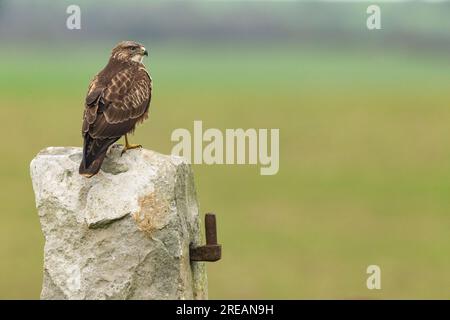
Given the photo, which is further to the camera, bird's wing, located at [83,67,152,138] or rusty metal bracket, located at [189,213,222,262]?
bird's wing, located at [83,67,152,138]

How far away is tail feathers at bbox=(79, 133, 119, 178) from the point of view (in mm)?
10859

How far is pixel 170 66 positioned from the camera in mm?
70688

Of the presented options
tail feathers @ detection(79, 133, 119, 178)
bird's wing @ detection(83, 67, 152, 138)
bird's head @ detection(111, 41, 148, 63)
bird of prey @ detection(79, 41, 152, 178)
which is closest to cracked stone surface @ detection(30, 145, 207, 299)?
tail feathers @ detection(79, 133, 119, 178)

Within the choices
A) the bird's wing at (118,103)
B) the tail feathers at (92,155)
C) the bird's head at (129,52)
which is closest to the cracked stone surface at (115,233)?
the tail feathers at (92,155)

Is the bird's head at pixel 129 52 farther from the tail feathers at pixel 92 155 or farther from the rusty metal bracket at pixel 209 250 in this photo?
the rusty metal bracket at pixel 209 250

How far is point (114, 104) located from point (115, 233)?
1.59 metres

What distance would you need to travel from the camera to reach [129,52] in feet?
42.2

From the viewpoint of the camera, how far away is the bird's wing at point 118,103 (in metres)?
11.6

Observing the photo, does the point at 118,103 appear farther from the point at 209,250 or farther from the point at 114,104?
the point at 209,250

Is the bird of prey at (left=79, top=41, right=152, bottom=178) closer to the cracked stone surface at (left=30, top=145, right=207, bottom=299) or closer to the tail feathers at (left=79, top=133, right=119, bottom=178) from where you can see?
the tail feathers at (left=79, top=133, right=119, bottom=178)

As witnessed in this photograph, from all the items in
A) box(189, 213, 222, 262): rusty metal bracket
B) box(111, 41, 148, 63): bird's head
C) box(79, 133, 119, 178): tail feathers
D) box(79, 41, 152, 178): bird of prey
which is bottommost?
box(189, 213, 222, 262): rusty metal bracket

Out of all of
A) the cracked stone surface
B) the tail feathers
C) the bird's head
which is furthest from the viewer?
the bird's head

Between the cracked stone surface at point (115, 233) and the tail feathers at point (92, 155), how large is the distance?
0.08 m
